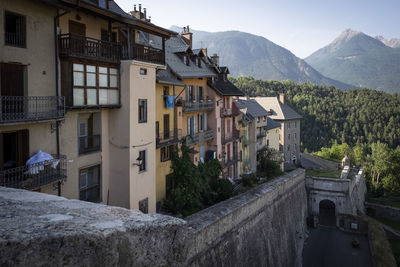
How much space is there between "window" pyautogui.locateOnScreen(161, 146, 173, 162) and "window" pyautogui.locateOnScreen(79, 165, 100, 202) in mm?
7170

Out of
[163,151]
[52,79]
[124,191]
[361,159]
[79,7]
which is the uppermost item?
[79,7]

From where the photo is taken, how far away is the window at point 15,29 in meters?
13.2

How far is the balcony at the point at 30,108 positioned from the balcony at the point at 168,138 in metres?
9.08

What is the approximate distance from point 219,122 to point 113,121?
55.5 ft

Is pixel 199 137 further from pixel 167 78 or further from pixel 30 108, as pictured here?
pixel 30 108

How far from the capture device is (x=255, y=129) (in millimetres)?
43719

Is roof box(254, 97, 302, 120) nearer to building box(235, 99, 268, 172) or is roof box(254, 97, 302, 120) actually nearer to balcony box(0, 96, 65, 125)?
building box(235, 99, 268, 172)

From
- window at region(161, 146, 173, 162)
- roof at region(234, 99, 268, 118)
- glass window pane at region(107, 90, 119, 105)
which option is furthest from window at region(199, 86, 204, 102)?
glass window pane at region(107, 90, 119, 105)

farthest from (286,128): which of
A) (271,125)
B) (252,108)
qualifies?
(252,108)

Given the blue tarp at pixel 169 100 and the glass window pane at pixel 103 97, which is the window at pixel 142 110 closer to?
the glass window pane at pixel 103 97

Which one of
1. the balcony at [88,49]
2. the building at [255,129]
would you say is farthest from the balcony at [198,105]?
the balcony at [88,49]

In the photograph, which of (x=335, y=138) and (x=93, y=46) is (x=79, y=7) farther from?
(x=335, y=138)

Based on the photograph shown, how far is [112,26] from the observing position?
18.3 metres

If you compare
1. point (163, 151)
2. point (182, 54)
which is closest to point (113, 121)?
point (163, 151)
